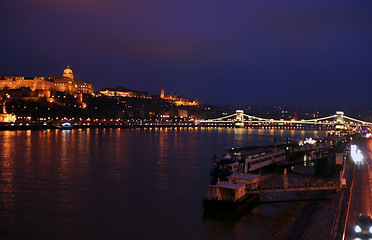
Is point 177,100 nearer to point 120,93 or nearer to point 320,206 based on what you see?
point 120,93

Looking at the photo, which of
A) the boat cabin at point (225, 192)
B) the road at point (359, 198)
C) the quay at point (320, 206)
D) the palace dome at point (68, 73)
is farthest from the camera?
the palace dome at point (68, 73)

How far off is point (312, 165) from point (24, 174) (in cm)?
1094

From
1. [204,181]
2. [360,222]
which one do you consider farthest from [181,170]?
[360,222]

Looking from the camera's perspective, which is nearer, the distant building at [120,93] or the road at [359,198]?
the road at [359,198]

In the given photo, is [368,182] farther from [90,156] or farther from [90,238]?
[90,156]

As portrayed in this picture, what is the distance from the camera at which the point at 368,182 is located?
897 centimetres

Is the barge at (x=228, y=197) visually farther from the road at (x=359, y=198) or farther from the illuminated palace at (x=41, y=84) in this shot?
the illuminated palace at (x=41, y=84)

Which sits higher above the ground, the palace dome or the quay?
the palace dome

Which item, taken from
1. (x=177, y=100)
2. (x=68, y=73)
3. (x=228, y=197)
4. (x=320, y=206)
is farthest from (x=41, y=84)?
(x=320, y=206)

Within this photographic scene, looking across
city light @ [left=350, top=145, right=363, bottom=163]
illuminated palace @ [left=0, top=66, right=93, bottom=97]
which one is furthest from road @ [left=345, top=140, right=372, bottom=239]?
illuminated palace @ [left=0, top=66, right=93, bottom=97]

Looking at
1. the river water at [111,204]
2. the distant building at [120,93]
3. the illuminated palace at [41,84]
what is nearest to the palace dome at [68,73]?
the illuminated palace at [41,84]

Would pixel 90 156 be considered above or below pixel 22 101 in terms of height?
below

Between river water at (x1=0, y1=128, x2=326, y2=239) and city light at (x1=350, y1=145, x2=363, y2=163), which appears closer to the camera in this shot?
river water at (x1=0, y1=128, x2=326, y2=239)

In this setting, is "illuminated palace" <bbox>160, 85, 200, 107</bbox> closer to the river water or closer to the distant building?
the distant building
